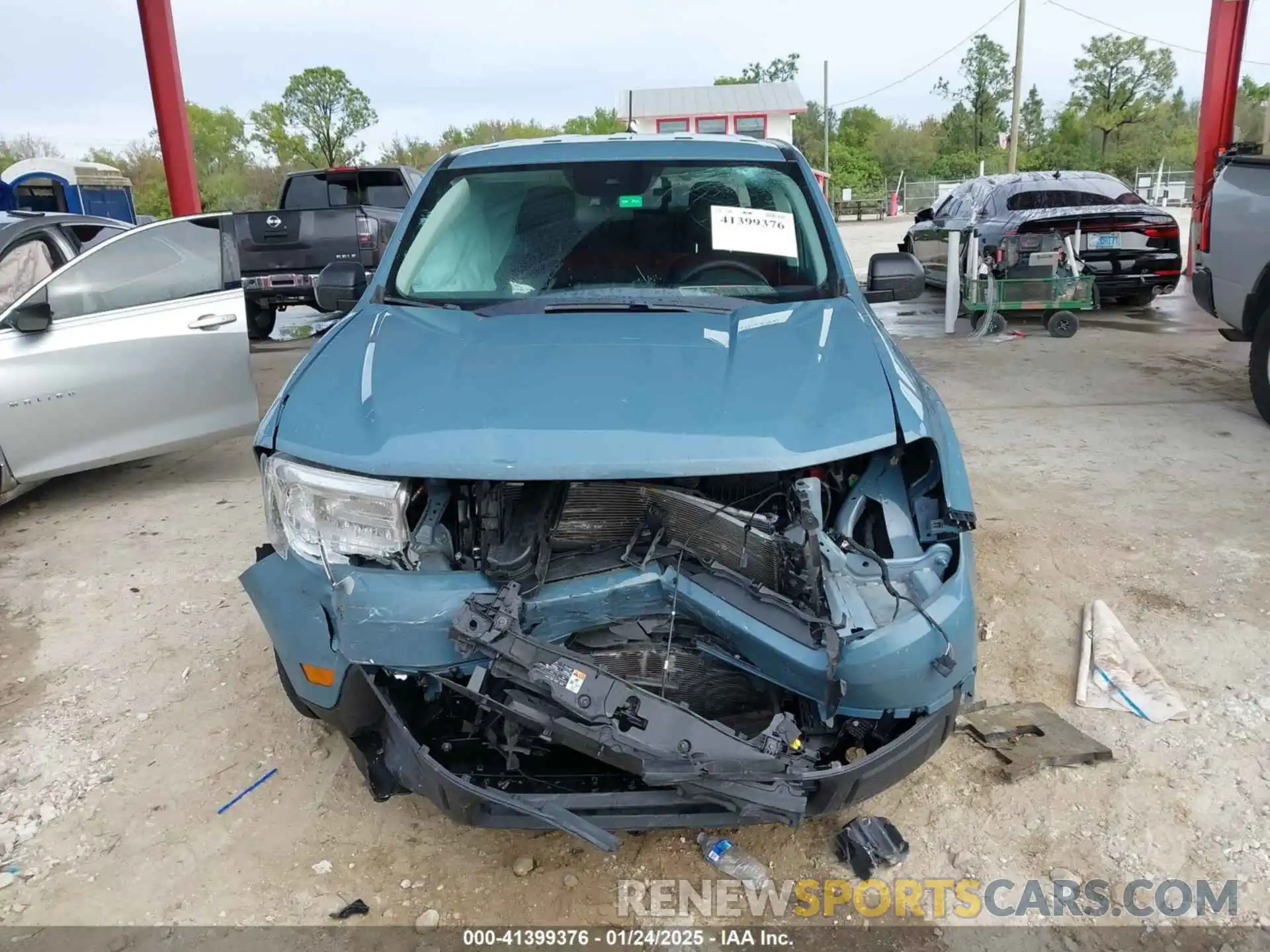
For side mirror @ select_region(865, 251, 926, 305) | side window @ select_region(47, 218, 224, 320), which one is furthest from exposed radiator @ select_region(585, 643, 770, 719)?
side window @ select_region(47, 218, 224, 320)

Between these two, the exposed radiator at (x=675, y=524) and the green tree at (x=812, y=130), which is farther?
the green tree at (x=812, y=130)

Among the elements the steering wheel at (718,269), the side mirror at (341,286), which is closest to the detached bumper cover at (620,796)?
the steering wheel at (718,269)

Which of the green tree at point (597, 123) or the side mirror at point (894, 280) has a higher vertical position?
the green tree at point (597, 123)

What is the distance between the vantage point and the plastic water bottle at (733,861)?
2406 millimetres

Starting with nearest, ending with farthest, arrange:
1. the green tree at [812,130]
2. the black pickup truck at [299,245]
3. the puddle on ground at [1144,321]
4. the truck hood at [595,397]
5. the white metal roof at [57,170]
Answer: the truck hood at [595,397], the black pickup truck at [299,245], the puddle on ground at [1144,321], the white metal roof at [57,170], the green tree at [812,130]

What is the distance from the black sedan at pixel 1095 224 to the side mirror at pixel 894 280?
5953mm

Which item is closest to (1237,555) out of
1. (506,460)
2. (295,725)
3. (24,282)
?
(506,460)

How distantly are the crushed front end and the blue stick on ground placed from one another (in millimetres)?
622

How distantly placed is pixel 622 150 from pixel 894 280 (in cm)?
122

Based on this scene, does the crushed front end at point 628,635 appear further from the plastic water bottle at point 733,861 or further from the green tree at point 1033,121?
the green tree at point 1033,121

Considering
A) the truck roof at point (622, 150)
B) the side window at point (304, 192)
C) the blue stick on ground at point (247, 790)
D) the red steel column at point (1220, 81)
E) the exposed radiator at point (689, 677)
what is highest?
the red steel column at point (1220, 81)

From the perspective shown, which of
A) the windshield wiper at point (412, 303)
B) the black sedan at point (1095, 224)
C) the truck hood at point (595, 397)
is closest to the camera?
the truck hood at point (595, 397)

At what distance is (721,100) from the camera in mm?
49906

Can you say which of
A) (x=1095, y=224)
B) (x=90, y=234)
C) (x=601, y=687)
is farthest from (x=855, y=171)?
(x=601, y=687)
